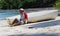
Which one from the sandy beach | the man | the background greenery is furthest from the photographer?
the background greenery

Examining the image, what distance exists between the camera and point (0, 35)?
30.0 ft

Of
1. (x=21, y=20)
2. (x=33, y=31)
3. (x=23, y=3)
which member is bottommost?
(x=23, y=3)

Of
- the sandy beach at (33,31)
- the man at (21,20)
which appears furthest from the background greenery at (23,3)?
the sandy beach at (33,31)

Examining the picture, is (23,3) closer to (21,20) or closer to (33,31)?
(21,20)

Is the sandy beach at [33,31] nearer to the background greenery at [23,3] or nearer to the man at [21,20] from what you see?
the man at [21,20]

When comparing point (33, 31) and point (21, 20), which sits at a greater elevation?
point (33, 31)

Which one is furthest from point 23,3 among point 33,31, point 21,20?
point 33,31

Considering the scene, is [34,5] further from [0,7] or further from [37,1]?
[0,7]

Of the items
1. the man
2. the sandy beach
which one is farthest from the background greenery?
the sandy beach

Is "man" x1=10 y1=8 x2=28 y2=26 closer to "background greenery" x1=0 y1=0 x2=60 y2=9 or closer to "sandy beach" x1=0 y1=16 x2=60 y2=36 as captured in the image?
"sandy beach" x1=0 y1=16 x2=60 y2=36

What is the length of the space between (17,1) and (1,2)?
254cm

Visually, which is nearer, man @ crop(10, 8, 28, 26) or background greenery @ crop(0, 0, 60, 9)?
man @ crop(10, 8, 28, 26)

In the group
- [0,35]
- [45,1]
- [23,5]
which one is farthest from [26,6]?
[0,35]

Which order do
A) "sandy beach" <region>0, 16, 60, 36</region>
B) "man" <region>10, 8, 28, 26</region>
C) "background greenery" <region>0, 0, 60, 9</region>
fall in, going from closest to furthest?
"sandy beach" <region>0, 16, 60, 36</region> < "man" <region>10, 8, 28, 26</region> < "background greenery" <region>0, 0, 60, 9</region>
